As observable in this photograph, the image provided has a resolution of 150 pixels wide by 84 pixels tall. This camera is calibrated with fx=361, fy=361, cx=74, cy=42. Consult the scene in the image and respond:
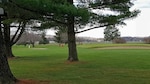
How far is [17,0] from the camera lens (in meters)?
12.7

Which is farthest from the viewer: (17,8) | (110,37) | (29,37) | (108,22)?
(110,37)

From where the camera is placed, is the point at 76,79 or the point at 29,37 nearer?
the point at 76,79

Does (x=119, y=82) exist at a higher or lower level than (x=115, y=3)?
lower

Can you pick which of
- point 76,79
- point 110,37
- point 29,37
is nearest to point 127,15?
point 76,79

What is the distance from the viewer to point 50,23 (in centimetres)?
2719

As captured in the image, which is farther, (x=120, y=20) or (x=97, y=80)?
(x=120, y=20)

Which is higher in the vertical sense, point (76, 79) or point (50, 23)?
point (50, 23)

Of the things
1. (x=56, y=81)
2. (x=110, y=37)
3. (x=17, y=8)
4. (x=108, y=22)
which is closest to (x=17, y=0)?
(x=17, y=8)

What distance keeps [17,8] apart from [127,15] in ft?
40.1

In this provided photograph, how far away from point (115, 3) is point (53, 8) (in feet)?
42.8

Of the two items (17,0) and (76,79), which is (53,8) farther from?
(76,79)

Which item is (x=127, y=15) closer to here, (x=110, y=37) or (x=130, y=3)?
(x=130, y=3)

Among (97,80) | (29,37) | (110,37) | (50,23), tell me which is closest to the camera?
(97,80)

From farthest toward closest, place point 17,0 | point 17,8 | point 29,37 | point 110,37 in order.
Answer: point 110,37, point 29,37, point 17,8, point 17,0
